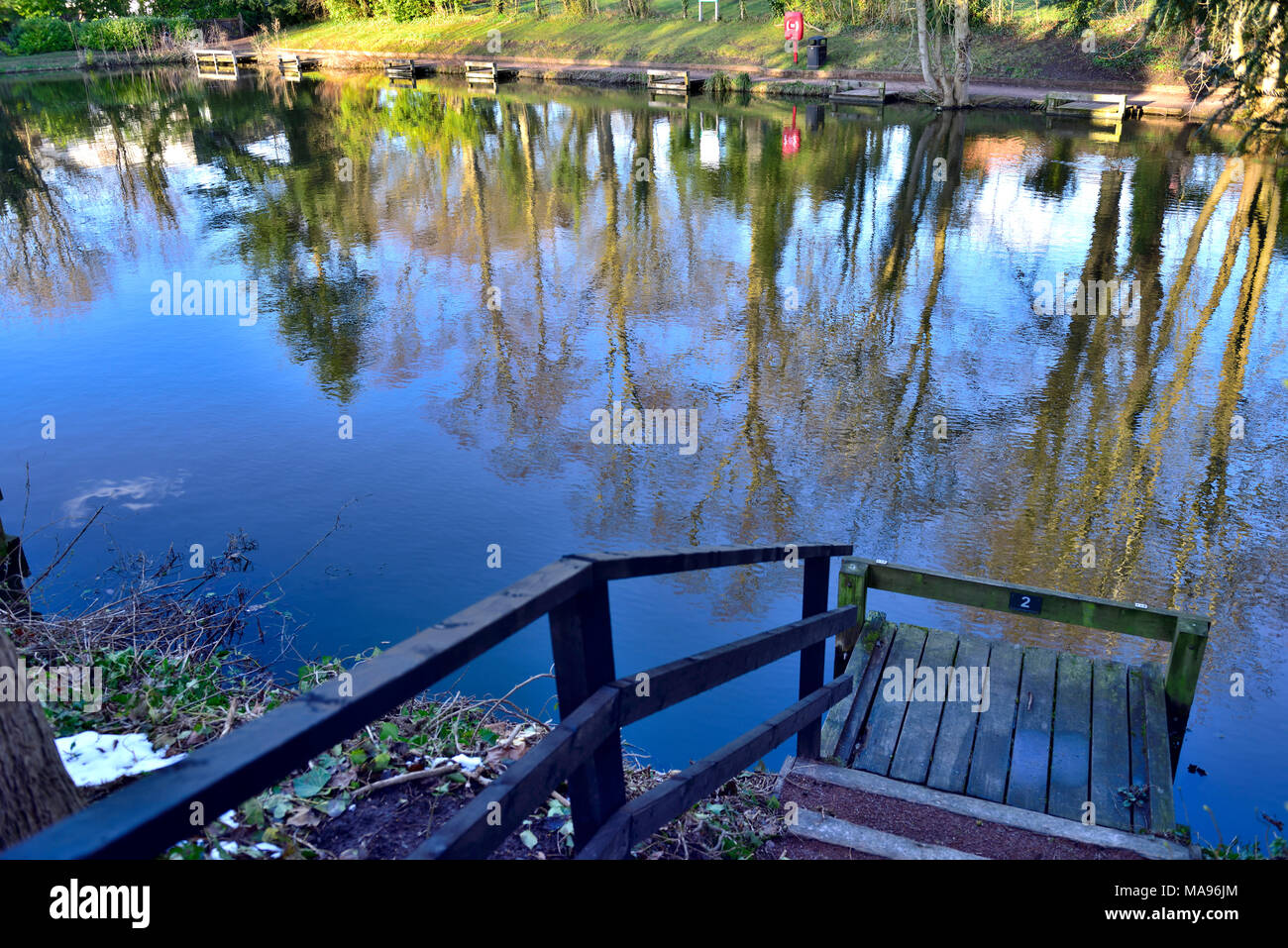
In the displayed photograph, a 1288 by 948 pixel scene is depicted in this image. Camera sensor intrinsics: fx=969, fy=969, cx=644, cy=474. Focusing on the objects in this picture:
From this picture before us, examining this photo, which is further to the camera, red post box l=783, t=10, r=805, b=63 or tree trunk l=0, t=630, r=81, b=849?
red post box l=783, t=10, r=805, b=63

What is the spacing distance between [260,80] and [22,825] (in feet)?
161

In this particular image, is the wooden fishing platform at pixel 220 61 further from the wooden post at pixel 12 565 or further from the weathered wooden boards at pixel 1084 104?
the wooden post at pixel 12 565

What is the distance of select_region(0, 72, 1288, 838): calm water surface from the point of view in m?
8.07

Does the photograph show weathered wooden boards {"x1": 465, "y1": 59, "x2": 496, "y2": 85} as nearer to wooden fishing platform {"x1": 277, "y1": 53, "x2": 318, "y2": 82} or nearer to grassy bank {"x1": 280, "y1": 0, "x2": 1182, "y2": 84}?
grassy bank {"x1": 280, "y1": 0, "x2": 1182, "y2": 84}

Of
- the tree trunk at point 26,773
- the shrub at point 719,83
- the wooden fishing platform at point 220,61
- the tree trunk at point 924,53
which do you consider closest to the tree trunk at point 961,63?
the tree trunk at point 924,53

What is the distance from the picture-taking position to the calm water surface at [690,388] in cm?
807

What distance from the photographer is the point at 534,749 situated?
2137 millimetres

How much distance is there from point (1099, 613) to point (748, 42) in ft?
127

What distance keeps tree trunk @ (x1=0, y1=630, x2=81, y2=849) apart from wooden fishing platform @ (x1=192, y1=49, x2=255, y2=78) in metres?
51.3

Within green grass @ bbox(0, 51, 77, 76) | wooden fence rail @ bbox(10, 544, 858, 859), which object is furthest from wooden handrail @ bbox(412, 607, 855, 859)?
green grass @ bbox(0, 51, 77, 76)

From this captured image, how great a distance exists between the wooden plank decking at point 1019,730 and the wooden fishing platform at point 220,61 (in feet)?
166
